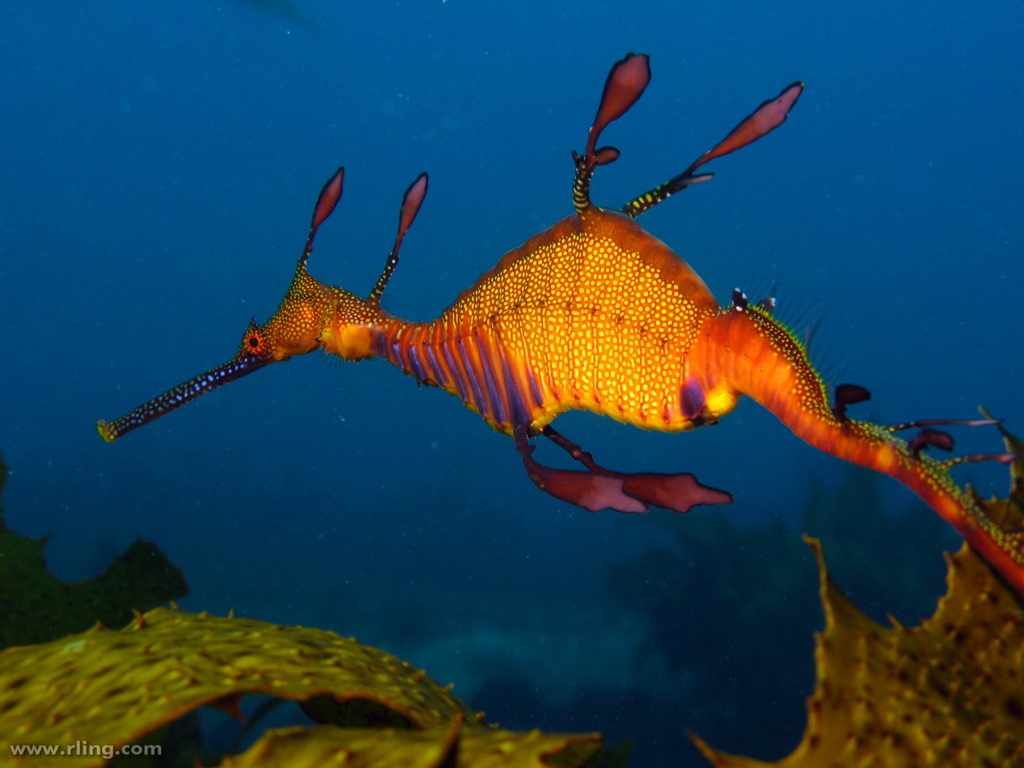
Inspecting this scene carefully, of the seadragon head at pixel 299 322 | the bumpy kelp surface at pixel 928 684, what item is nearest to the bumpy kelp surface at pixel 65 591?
the seadragon head at pixel 299 322

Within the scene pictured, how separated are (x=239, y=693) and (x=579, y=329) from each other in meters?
1.34

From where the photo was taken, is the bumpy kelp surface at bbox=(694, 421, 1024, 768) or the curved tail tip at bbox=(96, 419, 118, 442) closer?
the bumpy kelp surface at bbox=(694, 421, 1024, 768)

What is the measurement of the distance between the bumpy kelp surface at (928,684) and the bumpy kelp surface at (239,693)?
518mm

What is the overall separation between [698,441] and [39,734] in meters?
25.9

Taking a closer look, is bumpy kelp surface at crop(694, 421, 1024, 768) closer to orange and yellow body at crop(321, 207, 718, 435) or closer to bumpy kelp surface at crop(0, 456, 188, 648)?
orange and yellow body at crop(321, 207, 718, 435)

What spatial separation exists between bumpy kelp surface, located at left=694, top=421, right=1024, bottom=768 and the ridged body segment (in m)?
0.71

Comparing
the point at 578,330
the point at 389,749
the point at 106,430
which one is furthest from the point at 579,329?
the point at 106,430

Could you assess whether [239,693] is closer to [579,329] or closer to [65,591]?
[579,329]

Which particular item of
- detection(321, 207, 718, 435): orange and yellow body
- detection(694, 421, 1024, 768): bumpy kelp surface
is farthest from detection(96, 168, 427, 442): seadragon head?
detection(694, 421, 1024, 768): bumpy kelp surface

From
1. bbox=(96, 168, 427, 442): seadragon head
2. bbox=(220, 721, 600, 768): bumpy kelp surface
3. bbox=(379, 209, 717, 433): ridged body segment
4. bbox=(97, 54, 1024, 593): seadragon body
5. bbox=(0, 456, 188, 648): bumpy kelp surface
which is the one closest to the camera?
bbox=(220, 721, 600, 768): bumpy kelp surface

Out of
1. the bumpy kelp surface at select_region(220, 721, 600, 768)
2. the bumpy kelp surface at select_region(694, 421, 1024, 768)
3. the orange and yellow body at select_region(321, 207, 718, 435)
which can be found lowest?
the bumpy kelp surface at select_region(220, 721, 600, 768)

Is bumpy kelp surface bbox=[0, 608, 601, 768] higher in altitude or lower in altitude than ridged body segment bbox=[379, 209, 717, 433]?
lower

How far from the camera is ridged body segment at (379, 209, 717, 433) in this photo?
5.88ft

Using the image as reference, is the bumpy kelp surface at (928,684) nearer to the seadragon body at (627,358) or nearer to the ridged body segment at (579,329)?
the seadragon body at (627,358)
